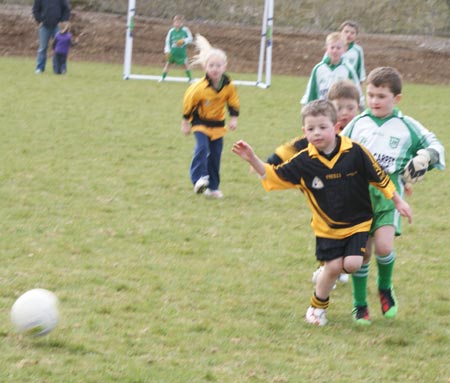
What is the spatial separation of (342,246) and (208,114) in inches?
165

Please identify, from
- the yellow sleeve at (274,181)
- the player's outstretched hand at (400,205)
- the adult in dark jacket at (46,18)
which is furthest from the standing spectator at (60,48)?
the player's outstretched hand at (400,205)

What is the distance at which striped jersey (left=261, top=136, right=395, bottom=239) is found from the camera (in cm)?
551

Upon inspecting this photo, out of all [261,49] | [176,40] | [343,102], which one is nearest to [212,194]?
[343,102]

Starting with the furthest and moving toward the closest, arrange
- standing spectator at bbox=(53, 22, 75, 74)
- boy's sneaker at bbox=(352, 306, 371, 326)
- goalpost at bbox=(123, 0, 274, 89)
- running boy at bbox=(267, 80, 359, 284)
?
standing spectator at bbox=(53, 22, 75, 74) → goalpost at bbox=(123, 0, 274, 89) → running boy at bbox=(267, 80, 359, 284) → boy's sneaker at bbox=(352, 306, 371, 326)

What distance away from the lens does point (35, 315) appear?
16.4 ft

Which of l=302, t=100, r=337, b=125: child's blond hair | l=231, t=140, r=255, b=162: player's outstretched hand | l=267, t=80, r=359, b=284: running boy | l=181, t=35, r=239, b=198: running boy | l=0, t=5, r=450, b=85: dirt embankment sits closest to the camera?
l=231, t=140, r=255, b=162: player's outstretched hand

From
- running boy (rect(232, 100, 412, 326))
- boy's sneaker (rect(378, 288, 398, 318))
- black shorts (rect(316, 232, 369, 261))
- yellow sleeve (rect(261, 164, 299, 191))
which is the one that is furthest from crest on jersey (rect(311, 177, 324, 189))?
boy's sneaker (rect(378, 288, 398, 318))

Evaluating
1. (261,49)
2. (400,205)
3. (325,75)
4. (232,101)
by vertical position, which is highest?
(325,75)

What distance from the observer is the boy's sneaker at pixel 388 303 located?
5898mm

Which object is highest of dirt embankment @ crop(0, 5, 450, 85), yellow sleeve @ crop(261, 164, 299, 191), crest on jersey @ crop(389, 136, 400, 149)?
crest on jersey @ crop(389, 136, 400, 149)

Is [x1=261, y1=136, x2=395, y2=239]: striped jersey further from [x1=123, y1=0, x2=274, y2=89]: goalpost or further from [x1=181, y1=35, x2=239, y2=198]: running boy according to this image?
[x1=123, y1=0, x2=274, y2=89]: goalpost

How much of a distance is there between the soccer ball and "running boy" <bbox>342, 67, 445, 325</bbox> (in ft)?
6.24

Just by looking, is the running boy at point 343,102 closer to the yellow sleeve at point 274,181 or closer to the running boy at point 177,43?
the yellow sleeve at point 274,181

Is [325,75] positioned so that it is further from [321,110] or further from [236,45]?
[236,45]
